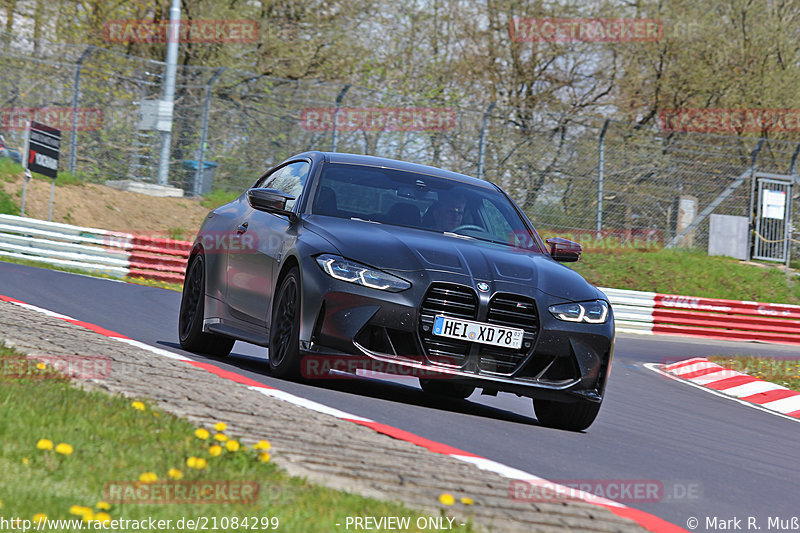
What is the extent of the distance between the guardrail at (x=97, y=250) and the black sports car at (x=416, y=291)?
11988 mm

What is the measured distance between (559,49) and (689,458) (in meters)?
25.6

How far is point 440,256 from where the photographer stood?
7.07 metres

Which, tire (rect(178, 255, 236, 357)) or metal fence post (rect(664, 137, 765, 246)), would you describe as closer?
tire (rect(178, 255, 236, 357))

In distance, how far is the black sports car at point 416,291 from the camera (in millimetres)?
6832

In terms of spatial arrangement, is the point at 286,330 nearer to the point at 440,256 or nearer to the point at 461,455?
the point at 440,256

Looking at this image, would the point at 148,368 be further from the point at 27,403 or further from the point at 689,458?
the point at 689,458

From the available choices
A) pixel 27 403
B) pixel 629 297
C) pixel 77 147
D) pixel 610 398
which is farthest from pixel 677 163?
pixel 27 403

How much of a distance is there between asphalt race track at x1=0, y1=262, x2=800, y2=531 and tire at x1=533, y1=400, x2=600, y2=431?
103 millimetres
